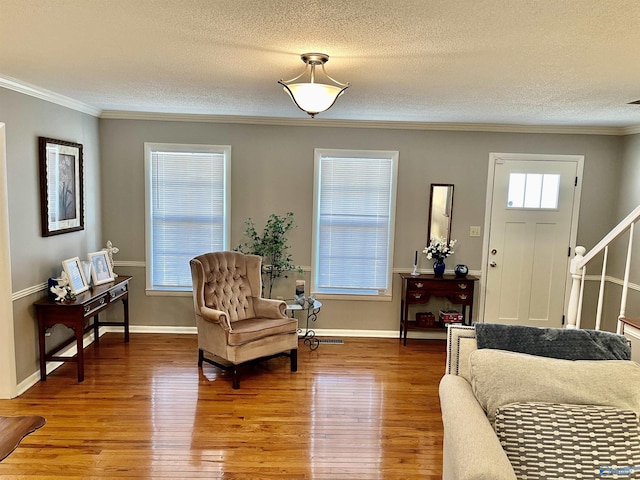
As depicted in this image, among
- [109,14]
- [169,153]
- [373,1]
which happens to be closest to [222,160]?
[169,153]

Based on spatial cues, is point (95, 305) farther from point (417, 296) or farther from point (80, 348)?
point (417, 296)

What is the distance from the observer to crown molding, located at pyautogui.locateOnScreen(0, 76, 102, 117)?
3.16 m

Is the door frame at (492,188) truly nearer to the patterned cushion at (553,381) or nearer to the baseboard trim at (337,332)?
the baseboard trim at (337,332)

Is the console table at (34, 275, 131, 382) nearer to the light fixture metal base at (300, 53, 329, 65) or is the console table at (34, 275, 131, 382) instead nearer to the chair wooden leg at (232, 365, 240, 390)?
the chair wooden leg at (232, 365, 240, 390)

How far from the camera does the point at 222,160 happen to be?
4.75m

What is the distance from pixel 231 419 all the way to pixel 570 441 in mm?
2182

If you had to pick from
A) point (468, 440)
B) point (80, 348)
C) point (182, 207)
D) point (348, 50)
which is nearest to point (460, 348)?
point (468, 440)

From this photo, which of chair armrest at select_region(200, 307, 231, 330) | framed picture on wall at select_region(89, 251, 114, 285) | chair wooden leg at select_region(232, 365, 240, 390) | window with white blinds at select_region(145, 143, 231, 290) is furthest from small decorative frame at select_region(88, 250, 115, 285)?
chair wooden leg at select_region(232, 365, 240, 390)

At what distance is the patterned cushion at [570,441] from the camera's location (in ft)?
5.40

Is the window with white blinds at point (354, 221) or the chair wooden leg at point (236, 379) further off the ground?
the window with white blinds at point (354, 221)

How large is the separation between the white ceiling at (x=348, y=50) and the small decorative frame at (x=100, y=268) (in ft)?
4.89

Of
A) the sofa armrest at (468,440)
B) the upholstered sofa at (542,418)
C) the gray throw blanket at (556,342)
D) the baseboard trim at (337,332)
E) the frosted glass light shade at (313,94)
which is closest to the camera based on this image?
the sofa armrest at (468,440)

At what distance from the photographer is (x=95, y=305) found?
12.5 ft

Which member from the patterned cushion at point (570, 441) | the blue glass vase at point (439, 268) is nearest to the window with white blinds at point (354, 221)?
the blue glass vase at point (439, 268)
